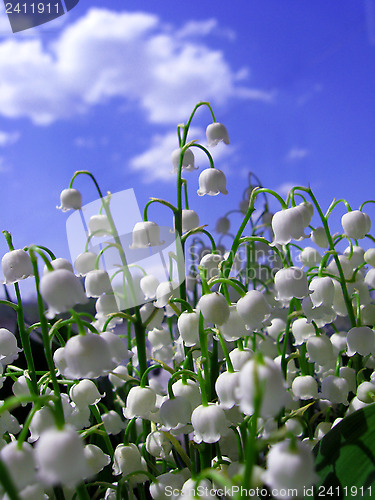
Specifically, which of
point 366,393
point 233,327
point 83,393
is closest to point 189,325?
point 233,327

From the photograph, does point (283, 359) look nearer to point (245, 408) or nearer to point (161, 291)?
point (161, 291)

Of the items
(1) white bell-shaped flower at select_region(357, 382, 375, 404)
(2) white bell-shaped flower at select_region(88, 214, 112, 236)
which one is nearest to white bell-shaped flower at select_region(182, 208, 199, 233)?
(2) white bell-shaped flower at select_region(88, 214, 112, 236)

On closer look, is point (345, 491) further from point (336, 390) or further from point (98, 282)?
point (98, 282)

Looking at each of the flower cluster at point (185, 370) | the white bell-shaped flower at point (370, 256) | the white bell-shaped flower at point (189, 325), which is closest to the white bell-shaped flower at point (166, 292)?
the flower cluster at point (185, 370)

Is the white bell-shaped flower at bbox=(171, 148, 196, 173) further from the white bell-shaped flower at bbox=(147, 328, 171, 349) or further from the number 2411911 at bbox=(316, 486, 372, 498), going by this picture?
the number 2411911 at bbox=(316, 486, 372, 498)

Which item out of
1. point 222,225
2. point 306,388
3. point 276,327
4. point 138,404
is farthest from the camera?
point 222,225

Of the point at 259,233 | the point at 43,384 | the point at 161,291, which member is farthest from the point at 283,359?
the point at 259,233

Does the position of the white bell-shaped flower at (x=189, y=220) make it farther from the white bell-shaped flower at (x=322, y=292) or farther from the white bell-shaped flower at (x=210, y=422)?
the white bell-shaped flower at (x=210, y=422)
